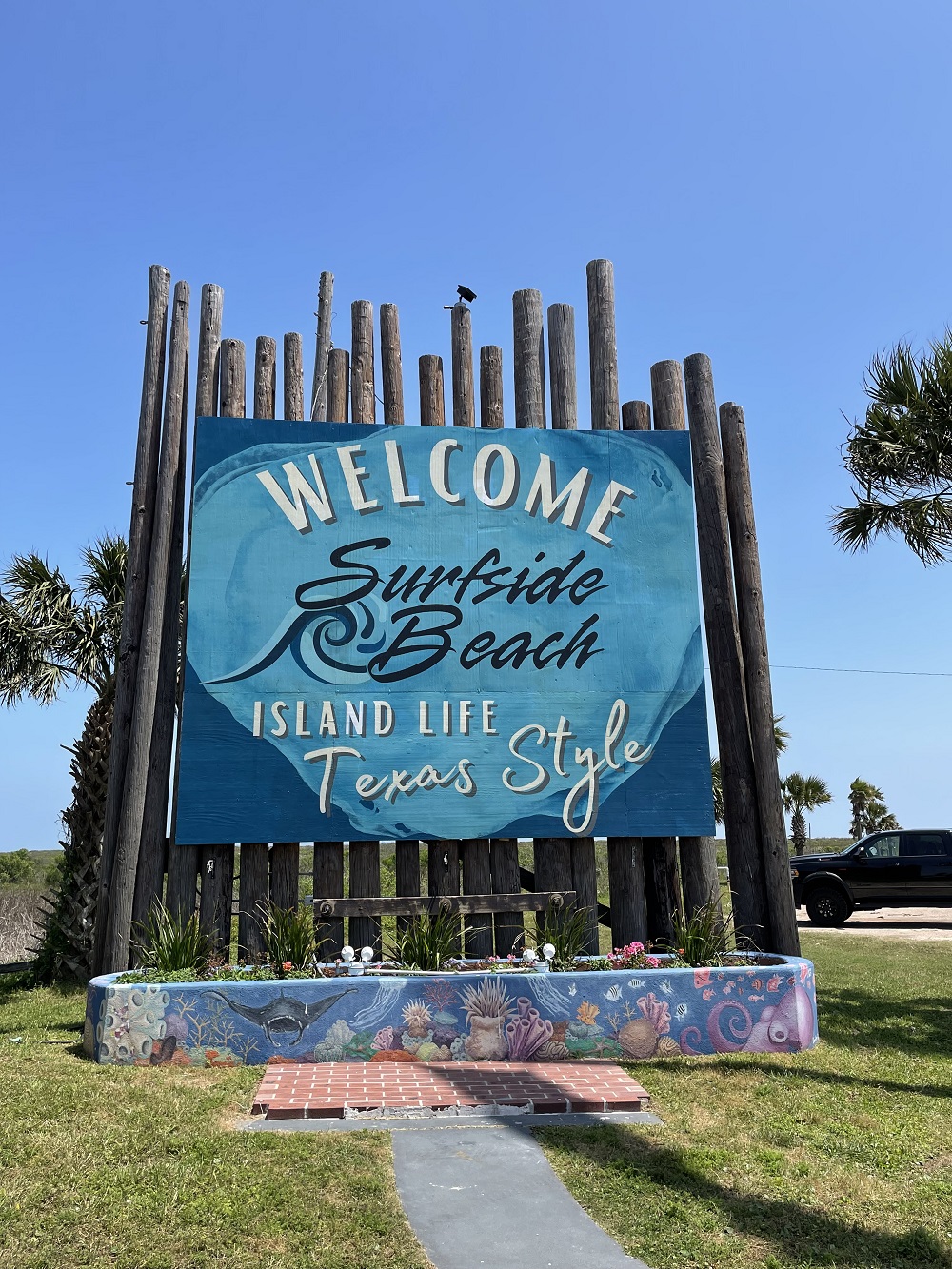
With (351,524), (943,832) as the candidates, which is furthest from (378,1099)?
(943,832)

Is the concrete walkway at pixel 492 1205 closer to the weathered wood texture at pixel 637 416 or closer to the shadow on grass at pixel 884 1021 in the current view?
the shadow on grass at pixel 884 1021

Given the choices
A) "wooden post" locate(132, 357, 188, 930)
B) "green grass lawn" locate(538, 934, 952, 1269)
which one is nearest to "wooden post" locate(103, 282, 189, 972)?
"wooden post" locate(132, 357, 188, 930)

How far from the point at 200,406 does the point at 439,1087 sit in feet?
19.1

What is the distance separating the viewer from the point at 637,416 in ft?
30.7

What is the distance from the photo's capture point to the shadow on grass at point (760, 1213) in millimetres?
3996

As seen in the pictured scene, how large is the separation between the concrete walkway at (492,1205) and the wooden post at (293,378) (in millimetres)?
5889

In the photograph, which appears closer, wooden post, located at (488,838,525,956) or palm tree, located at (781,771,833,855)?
wooden post, located at (488,838,525,956)

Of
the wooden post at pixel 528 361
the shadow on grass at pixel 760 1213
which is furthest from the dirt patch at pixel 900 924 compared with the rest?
the shadow on grass at pixel 760 1213

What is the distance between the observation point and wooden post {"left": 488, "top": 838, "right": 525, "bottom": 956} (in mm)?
8234

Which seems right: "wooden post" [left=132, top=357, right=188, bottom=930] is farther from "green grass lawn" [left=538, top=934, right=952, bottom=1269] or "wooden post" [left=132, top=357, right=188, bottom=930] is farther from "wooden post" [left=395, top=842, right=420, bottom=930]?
"green grass lawn" [left=538, top=934, right=952, bottom=1269]

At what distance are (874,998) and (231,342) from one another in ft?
27.5

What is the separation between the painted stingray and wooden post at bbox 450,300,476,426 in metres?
4.90

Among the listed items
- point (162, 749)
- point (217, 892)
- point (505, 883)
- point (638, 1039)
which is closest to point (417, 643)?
point (505, 883)

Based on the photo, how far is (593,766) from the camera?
8.38 m
